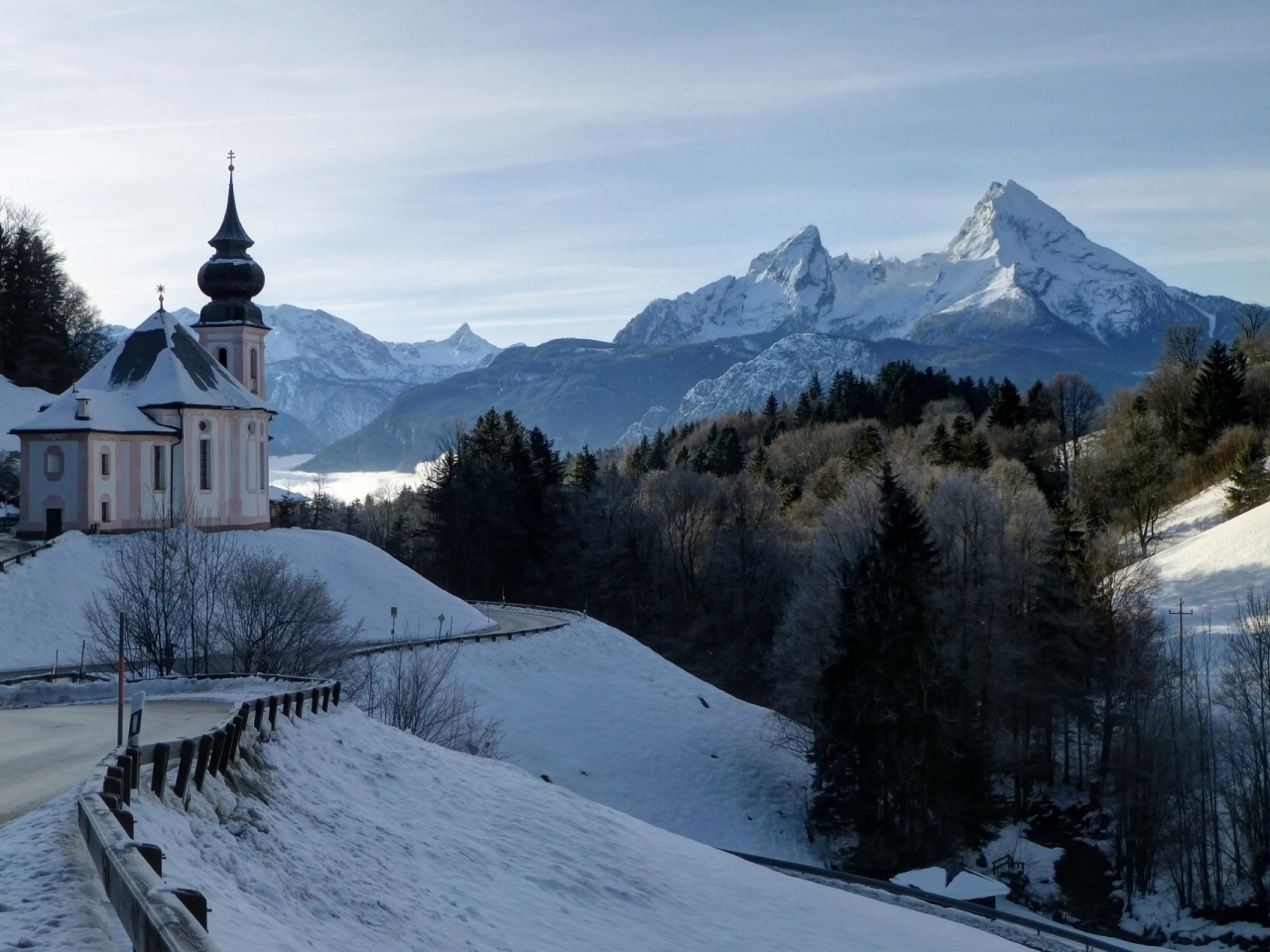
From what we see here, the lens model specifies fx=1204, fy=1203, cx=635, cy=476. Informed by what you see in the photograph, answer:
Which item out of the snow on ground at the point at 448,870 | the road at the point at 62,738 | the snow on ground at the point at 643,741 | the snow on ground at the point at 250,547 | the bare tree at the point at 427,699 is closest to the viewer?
the snow on ground at the point at 448,870


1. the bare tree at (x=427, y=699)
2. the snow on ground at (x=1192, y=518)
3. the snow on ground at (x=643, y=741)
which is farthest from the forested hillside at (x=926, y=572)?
the bare tree at (x=427, y=699)

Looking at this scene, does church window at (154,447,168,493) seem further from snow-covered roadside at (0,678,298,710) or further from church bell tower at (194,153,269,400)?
snow-covered roadside at (0,678,298,710)

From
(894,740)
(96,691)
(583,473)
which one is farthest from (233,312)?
(96,691)

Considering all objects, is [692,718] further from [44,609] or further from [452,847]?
[452,847]

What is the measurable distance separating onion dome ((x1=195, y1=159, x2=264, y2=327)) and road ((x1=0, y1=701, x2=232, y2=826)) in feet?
144

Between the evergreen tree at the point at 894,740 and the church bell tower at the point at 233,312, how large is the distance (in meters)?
37.0

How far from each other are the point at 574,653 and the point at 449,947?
3953cm

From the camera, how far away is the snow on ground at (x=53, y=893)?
7156 millimetres

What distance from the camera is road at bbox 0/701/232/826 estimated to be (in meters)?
13.0

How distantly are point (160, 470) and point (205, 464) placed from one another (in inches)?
81.9

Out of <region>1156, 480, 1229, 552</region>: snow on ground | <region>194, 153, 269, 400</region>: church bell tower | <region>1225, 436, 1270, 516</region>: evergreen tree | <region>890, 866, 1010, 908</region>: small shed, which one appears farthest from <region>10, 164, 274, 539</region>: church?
<region>1225, 436, 1270, 516</region>: evergreen tree

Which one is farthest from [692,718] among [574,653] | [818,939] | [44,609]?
[818,939]

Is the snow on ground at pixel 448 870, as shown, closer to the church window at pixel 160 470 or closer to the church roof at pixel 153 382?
the church window at pixel 160 470

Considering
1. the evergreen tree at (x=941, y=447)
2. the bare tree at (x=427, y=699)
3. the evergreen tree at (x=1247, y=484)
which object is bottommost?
the bare tree at (x=427, y=699)
